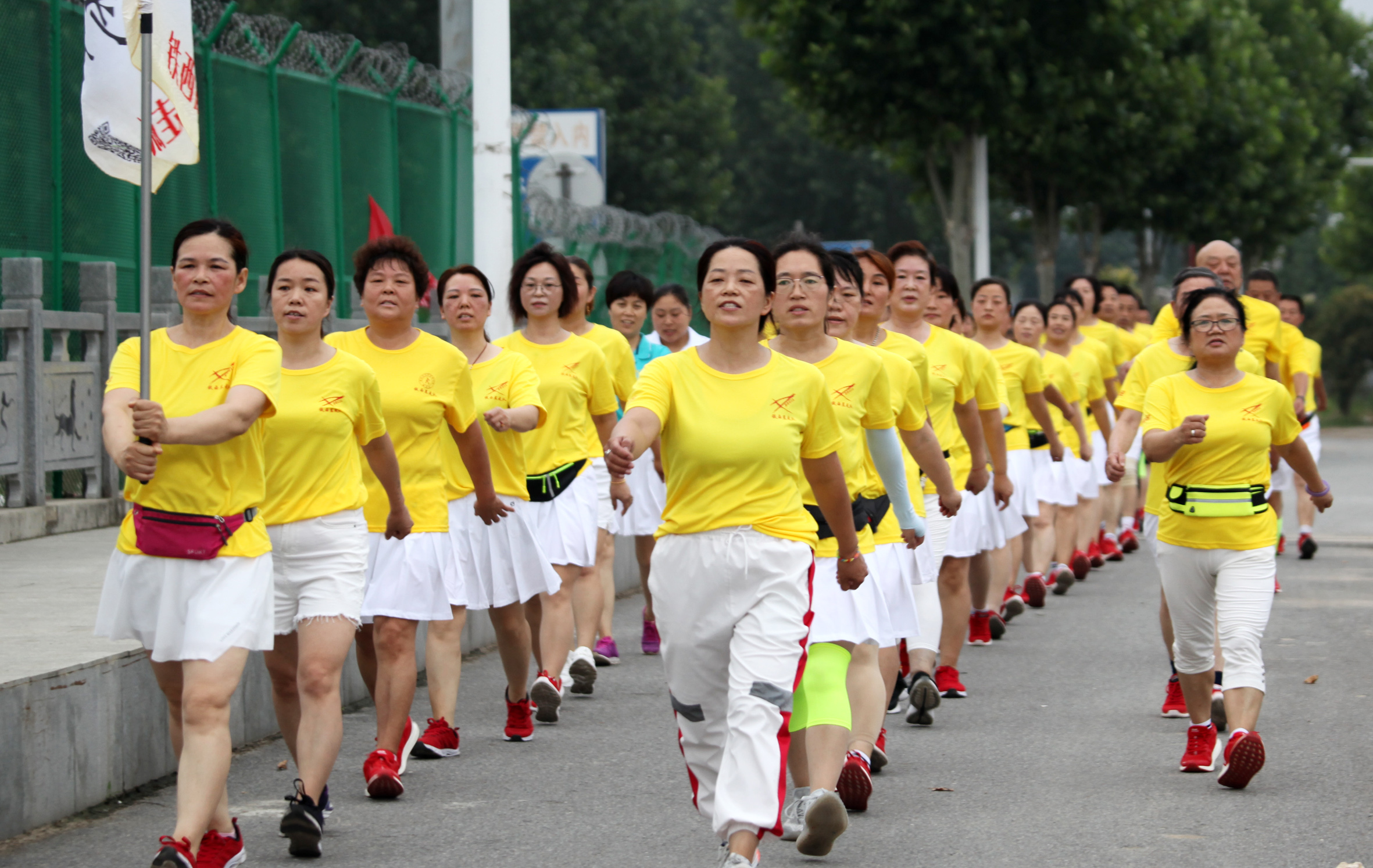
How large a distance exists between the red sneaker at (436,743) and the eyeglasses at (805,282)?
101 inches

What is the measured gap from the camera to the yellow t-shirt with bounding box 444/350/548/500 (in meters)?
7.65

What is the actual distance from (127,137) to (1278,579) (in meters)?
9.43

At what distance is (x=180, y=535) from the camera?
17.1 feet

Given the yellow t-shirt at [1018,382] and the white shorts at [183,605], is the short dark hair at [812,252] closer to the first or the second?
the white shorts at [183,605]

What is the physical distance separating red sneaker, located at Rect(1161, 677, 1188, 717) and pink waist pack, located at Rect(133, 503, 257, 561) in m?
4.58

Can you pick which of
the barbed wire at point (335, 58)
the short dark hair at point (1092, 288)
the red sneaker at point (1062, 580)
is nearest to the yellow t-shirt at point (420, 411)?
the barbed wire at point (335, 58)

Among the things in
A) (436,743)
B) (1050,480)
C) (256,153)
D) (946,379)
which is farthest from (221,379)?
(1050,480)

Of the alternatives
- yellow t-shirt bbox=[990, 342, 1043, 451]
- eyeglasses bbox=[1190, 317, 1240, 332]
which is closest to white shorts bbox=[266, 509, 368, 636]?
eyeglasses bbox=[1190, 317, 1240, 332]

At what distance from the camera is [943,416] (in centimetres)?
848

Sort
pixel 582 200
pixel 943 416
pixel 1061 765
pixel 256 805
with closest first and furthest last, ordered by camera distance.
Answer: pixel 256 805 < pixel 1061 765 < pixel 943 416 < pixel 582 200

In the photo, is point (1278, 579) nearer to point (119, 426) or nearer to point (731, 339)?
point (731, 339)

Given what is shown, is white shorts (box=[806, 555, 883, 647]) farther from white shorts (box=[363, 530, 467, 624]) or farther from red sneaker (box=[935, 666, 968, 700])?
red sneaker (box=[935, 666, 968, 700])

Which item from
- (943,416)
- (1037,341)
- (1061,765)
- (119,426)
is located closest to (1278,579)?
(1037,341)

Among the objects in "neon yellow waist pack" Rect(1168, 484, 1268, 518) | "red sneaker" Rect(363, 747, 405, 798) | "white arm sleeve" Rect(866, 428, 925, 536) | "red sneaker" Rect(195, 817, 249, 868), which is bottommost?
"red sneaker" Rect(363, 747, 405, 798)
